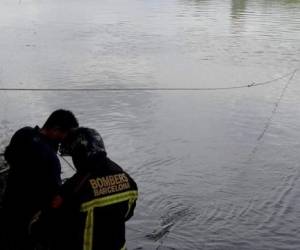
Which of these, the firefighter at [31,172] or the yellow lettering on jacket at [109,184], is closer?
the yellow lettering on jacket at [109,184]

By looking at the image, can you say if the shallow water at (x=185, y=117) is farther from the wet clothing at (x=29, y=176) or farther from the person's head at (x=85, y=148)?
the person's head at (x=85, y=148)

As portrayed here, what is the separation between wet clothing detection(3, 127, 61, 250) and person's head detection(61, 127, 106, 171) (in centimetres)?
71

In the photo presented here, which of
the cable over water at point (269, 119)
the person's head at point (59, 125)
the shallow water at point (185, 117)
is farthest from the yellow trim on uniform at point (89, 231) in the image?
the cable over water at point (269, 119)

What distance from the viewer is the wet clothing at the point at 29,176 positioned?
392cm

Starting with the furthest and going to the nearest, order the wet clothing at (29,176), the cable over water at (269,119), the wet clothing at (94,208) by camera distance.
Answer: the cable over water at (269,119)
the wet clothing at (29,176)
the wet clothing at (94,208)

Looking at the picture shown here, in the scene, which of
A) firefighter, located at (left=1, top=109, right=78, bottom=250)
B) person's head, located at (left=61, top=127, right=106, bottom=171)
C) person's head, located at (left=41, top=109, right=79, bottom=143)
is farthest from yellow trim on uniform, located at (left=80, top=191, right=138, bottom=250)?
person's head, located at (left=41, top=109, right=79, bottom=143)

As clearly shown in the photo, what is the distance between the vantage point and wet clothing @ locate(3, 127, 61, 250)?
3.92 metres

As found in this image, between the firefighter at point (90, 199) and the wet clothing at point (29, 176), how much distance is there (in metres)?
0.63

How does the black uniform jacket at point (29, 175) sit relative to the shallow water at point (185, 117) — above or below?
above

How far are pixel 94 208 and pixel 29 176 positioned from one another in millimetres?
953

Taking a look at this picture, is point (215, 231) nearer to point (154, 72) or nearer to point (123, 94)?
point (123, 94)

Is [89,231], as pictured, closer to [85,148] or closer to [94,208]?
[94,208]

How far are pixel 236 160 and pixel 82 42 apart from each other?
1608 centimetres

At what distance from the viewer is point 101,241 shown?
3.31 meters
